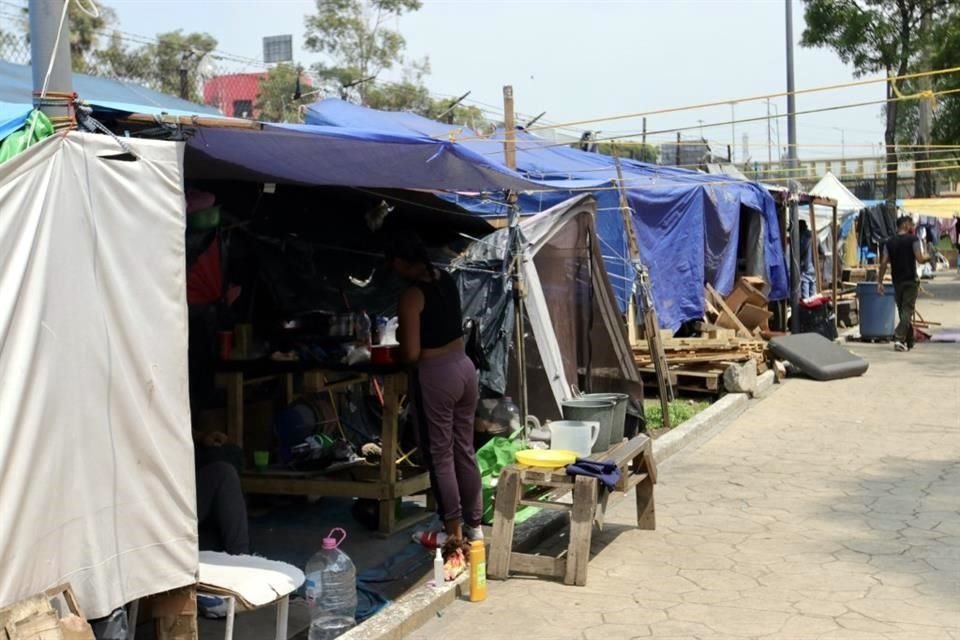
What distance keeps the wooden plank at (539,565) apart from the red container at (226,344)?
2.71 metres

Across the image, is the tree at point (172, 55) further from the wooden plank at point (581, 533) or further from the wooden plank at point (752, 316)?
the wooden plank at point (581, 533)

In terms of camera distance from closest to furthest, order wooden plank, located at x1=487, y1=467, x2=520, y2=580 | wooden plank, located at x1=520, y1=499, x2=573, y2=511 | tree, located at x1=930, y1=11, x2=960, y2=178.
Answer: wooden plank, located at x1=487, y1=467, x2=520, y2=580
wooden plank, located at x1=520, y1=499, x2=573, y2=511
tree, located at x1=930, y1=11, x2=960, y2=178

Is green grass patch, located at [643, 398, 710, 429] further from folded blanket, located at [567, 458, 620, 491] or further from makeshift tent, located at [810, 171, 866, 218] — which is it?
makeshift tent, located at [810, 171, 866, 218]

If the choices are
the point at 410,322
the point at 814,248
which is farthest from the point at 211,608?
the point at 814,248

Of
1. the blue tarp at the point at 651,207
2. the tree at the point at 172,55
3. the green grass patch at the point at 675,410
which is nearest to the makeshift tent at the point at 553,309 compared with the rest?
the green grass patch at the point at 675,410

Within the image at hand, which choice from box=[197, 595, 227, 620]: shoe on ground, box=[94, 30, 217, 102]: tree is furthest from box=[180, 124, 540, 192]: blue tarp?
box=[94, 30, 217, 102]: tree

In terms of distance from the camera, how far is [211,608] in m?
5.31

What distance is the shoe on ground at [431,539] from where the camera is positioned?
20.1 ft

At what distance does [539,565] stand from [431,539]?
77cm

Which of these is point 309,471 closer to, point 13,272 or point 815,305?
point 13,272

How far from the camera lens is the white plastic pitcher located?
22.1 feet

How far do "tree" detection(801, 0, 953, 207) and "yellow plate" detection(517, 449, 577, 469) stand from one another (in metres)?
26.7

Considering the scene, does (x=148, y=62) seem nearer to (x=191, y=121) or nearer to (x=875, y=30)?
(x=875, y=30)

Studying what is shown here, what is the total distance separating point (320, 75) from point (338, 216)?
31327 millimetres
